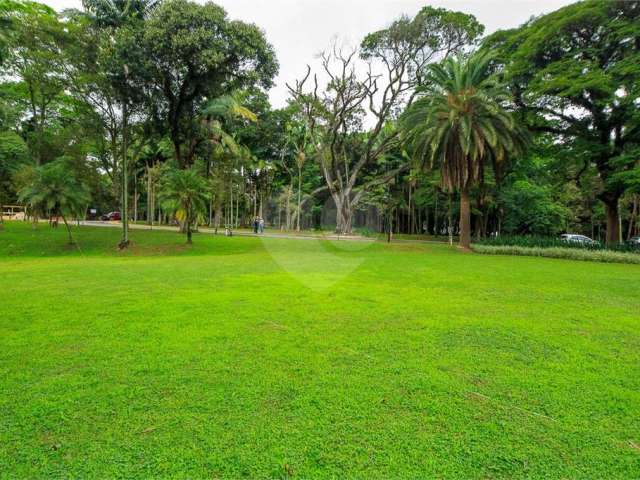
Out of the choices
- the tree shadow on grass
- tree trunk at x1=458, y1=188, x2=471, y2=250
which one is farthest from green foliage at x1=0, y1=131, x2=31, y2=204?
tree trunk at x1=458, y1=188, x2=471, y2=250

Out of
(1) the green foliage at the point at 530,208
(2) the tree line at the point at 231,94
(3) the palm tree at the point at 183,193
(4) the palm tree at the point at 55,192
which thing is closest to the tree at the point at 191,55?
(2) the tree line at the point at 231,94

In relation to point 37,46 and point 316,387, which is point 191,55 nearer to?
point 37,46

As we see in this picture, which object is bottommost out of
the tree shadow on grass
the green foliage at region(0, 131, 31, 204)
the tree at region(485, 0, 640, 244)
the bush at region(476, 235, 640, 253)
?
the tree shadow on grass

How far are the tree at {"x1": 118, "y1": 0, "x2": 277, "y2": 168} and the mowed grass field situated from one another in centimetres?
1420

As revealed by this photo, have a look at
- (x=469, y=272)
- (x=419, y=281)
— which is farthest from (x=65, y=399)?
(x=469, y=272)

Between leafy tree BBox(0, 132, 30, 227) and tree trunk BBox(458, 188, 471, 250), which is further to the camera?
tree trunk BBox(458, 188, 471, 250)

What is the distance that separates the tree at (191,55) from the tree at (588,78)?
47.4 feet

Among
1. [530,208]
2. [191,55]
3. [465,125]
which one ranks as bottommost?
[530,208]

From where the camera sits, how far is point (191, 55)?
16984mm

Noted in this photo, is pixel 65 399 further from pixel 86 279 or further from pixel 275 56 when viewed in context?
pixel 275 56

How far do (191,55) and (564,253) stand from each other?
21.4 metres

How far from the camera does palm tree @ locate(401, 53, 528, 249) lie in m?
17.9

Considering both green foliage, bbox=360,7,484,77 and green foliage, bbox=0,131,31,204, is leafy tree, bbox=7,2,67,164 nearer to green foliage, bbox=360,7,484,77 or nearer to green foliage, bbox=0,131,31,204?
green foliage, bbox=0,131,31,204

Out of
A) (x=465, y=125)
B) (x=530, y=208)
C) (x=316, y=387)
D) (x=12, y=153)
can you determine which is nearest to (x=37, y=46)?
(x=12, y=153)
